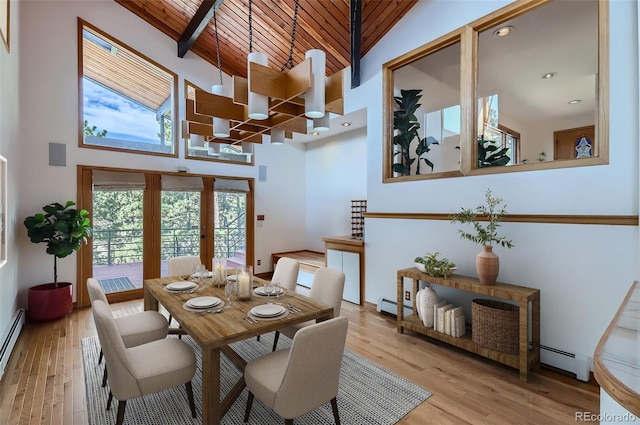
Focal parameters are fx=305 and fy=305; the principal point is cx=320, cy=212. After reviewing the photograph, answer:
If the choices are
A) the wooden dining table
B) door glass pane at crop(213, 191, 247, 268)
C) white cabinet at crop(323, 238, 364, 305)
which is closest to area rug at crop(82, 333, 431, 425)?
the wooden dining table

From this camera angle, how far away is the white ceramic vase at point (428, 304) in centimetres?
316

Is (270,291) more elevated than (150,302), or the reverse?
(270,291)

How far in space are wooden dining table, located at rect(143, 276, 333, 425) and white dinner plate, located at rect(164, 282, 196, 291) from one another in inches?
1.9

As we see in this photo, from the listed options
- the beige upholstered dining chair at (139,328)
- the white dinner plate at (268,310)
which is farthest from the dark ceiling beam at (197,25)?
the white dinner plate at (268,310)

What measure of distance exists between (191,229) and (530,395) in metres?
4.99

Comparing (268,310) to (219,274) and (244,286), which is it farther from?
(219,274)

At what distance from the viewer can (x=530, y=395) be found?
7.49 ft

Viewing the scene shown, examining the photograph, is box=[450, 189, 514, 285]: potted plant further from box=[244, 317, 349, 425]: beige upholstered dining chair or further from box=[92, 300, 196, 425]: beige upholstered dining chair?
box=[92, 300, 196, 425]: beige upholstered dining chair

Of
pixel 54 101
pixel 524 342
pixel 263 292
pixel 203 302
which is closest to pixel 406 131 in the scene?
pixel 524 342

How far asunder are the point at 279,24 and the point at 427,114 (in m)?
2.39

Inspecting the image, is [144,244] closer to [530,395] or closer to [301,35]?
[301,35]

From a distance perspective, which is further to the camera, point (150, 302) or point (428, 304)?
point (428, 304)

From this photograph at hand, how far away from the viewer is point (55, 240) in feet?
12.2

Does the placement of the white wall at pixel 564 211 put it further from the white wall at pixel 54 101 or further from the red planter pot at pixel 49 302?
the red planter pot at pixel 49 302
